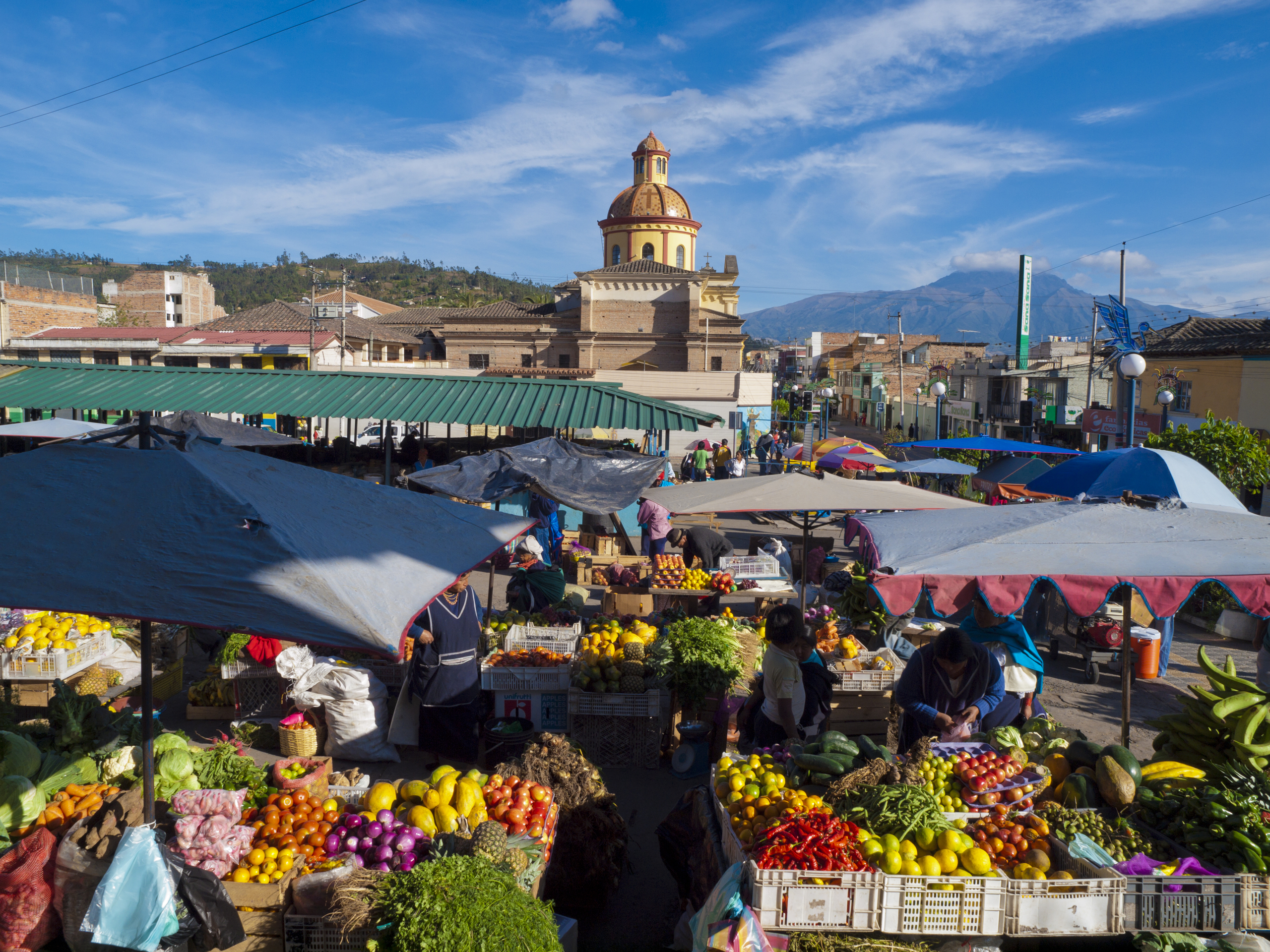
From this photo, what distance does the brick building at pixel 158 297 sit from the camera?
69375 millimetres

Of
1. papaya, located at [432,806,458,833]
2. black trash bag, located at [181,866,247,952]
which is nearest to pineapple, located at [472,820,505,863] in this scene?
papaya, located at [432,806,458,833]

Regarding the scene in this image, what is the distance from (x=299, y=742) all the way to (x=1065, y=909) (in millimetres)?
5152

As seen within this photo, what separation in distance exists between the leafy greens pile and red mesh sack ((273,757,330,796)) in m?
2.71

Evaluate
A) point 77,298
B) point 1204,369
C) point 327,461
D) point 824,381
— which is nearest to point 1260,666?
point 327,461

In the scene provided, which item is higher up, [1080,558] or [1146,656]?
[1080,558]

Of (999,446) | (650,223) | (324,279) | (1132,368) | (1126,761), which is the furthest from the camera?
(324,279)

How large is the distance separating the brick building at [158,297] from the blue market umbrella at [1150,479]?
76.5m

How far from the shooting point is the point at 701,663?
614 centimetres

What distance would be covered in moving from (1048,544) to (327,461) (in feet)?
65.0

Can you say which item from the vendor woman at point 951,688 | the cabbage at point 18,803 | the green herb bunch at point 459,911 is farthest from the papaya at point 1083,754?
the cabbage at point 18,803

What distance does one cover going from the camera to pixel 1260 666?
20.2 feet

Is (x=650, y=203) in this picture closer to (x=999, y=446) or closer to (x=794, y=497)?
(x=999, y=446)

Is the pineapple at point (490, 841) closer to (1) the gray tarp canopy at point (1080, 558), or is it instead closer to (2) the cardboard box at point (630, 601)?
(1) the gray tarp canopy at point (1080, 558)

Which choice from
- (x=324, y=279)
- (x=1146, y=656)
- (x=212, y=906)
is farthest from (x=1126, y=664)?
(x=324, y=279)
